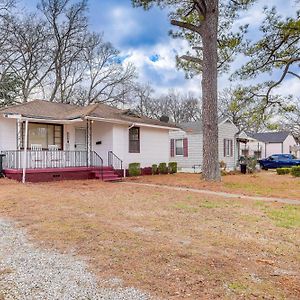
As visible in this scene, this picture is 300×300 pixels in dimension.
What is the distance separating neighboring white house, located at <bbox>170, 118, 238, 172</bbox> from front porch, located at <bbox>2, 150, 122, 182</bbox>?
378 inches

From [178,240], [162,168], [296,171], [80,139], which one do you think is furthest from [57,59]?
[178,240]

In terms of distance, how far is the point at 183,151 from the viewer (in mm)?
25031

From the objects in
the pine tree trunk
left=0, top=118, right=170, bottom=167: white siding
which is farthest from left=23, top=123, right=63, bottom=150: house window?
the pine tree trunk

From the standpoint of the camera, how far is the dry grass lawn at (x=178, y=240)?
3.29 meters

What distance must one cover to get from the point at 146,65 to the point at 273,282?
32.3 m

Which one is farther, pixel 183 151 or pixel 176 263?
pixel 183 151

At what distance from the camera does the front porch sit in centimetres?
1330

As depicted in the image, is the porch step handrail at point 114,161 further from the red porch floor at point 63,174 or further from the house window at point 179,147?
the house window at point 179,147

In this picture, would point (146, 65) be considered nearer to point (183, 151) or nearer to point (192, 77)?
point (183, 151)

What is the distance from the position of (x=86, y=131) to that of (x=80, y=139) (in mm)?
532

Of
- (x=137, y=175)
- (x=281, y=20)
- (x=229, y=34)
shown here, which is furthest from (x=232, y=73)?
(x=137, y=175)

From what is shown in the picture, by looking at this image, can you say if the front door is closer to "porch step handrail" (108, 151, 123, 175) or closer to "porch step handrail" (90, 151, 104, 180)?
"porch step handrail" (90, 151, 104, 180)

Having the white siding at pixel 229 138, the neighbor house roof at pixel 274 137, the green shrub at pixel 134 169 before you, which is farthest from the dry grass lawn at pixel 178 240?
the neighbor house roof at pixel 274 137

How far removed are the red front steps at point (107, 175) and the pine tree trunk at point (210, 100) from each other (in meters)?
4.23
